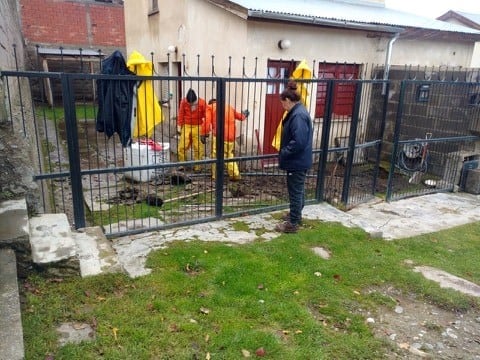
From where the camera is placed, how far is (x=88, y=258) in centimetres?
365

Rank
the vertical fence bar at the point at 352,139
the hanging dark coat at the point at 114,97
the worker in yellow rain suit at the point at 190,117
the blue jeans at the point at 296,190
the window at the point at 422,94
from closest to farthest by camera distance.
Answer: the hanging dark coat at the point at 114,97 < the blue jeans at the point at 296,190 < the vertical fence bar at the point at 352,139 < the worker in yellow rain suit at the point at 190,117 < the window at the point at 422,94

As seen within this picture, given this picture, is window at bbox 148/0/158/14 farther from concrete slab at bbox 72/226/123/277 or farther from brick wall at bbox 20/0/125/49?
concrete slab at bbox 72/226/123/277

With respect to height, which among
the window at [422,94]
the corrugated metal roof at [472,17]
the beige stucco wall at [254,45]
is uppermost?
the corrugated metal roof at [472,17]

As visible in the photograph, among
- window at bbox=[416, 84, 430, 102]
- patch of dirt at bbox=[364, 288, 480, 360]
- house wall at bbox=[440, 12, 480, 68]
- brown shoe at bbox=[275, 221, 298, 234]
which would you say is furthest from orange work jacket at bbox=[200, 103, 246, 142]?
house wall at bbox=[440, 12, 480, 68]

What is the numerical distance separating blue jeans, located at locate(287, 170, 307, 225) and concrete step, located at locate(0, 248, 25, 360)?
10.2ft

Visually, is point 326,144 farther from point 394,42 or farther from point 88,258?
point 394,42

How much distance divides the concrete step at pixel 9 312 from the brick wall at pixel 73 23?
1770 centimetres

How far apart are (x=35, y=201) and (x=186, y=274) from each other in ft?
5.53

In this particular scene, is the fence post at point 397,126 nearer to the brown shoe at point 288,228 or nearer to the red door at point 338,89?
the brown shoe at point 288,228

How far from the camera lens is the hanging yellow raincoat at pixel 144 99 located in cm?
453

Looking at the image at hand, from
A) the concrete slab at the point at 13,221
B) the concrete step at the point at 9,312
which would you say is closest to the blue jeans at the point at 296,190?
the concrete slab at the point at 13,221

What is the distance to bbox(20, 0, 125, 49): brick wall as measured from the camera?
A: 17578mm

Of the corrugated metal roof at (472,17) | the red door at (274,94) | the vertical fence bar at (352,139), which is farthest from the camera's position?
the corrugated metal roof at (472,17)

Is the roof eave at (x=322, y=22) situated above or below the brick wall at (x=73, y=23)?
below
